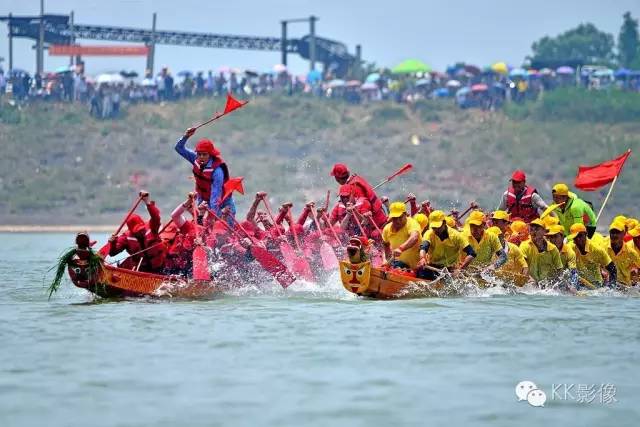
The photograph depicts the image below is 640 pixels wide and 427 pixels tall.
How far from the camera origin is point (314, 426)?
40.3ft

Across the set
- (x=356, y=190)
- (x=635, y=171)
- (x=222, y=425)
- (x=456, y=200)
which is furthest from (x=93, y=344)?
(x=635, y=171)

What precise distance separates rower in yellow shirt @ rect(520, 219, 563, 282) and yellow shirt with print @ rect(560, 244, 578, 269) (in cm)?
7

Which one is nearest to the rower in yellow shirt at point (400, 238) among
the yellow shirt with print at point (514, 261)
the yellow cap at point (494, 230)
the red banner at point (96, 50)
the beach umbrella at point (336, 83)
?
the yellow cap at point (494, 230)

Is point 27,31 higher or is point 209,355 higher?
point 27,31

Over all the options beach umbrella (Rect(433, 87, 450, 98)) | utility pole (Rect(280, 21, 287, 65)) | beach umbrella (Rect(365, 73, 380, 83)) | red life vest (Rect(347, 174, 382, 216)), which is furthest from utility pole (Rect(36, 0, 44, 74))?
red life vest (Rect(347, 174, 382, 216))

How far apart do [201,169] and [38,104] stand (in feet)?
120

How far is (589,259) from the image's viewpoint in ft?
67.6

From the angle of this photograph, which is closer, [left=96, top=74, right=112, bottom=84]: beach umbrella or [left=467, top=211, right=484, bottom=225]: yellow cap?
[left=467, top=211, right=484, bottom=225]: yellow cap

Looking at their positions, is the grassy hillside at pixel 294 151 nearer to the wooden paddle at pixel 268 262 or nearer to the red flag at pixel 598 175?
the red flag at pixel 598 175

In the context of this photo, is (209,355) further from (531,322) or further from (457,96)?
(457,96)

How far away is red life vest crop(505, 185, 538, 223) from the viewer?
75.9 feet

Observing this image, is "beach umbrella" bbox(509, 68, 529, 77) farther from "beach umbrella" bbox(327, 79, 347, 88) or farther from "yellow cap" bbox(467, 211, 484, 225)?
"yellow cap" bbox(467, 211, 484, 225)

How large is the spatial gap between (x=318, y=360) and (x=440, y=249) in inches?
199

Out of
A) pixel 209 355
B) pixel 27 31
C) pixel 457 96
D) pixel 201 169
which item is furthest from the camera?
pixel 27 31
